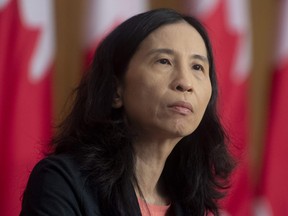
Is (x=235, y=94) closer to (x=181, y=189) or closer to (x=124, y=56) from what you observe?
(x=181, y=189)

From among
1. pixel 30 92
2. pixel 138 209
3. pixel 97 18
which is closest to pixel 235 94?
pixel 97 18

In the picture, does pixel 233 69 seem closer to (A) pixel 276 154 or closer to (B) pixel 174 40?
(A) pixel 276 154

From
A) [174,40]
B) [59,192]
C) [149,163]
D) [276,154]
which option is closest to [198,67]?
[174,40]

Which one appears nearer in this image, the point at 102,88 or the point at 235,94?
the point at 102,88

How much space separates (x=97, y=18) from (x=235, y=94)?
458 millimetres

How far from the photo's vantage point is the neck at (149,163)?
119cm

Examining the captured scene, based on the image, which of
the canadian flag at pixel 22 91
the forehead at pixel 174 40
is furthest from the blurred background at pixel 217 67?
the forehead at pixel 174 40

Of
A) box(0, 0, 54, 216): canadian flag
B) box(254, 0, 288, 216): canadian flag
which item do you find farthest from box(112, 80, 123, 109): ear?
box(254, 0, 288, 216): canadian flag

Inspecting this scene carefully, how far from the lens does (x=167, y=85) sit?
1.11 metres

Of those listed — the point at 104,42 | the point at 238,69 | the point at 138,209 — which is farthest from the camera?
the point at 238,69

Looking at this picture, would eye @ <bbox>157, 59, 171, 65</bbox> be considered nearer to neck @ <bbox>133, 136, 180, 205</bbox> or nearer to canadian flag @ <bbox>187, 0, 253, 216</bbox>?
neck @ <bbox>133, 136, 180, 205</bbox>

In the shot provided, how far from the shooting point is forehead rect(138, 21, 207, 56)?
3.75ft

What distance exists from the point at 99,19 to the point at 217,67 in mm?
361

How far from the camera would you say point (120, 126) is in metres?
1.16
